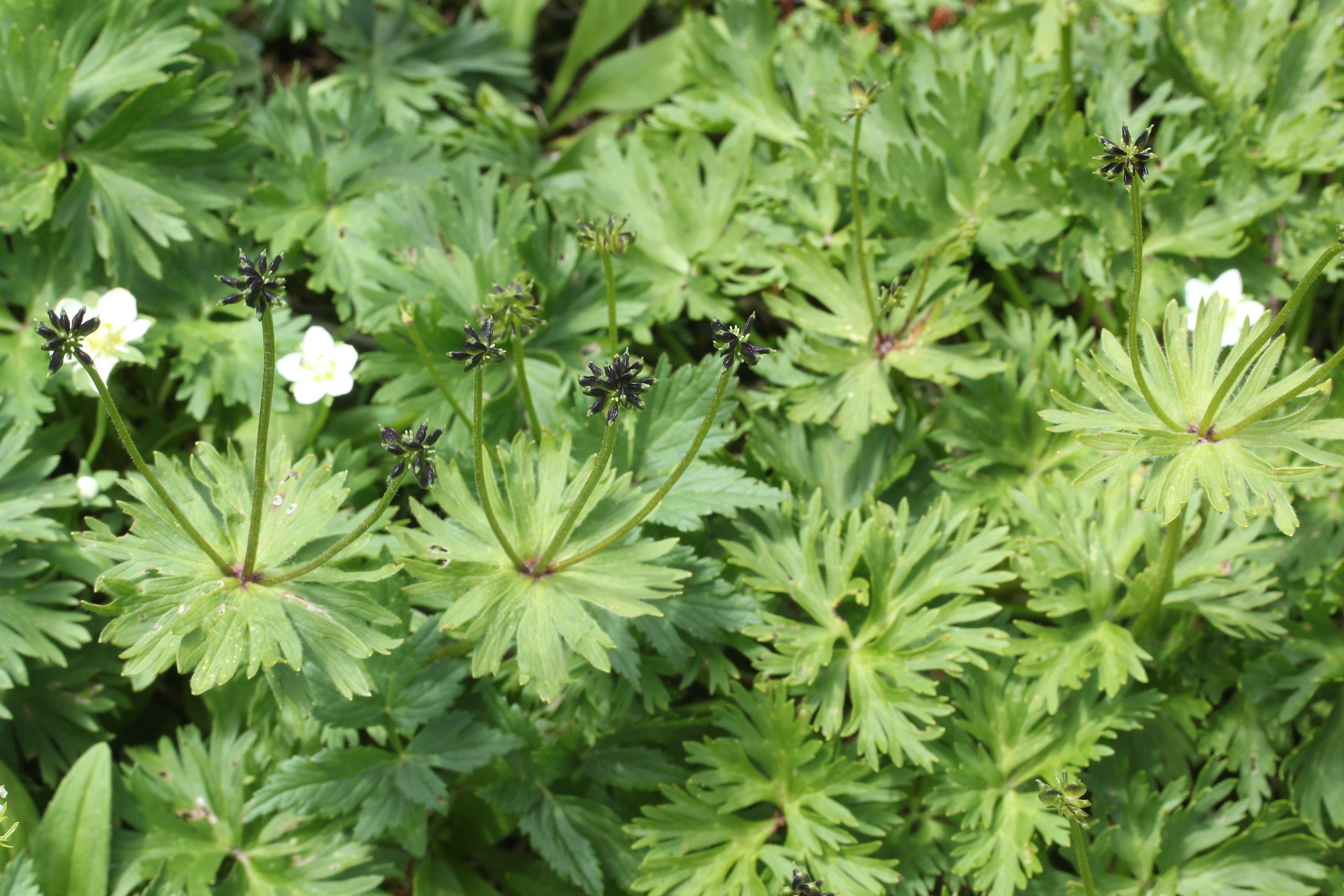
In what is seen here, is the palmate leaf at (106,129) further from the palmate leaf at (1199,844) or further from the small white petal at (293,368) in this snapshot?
the palmate leaf at (1199,844)

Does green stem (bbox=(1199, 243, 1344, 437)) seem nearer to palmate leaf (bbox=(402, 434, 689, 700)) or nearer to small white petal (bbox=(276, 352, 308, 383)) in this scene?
palmate leaf (bbox=(402, 434, 689, 700))

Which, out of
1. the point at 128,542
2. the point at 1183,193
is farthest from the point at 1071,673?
the point at 128,542

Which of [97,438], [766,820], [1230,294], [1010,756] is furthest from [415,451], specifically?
[1230,294]

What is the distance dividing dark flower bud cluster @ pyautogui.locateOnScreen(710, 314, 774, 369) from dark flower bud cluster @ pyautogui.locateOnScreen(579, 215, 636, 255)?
0.51 metres

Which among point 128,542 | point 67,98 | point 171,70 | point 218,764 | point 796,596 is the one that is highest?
point 171,70

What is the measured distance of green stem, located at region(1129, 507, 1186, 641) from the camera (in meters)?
2.65

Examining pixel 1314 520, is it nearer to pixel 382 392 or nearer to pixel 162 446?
pixel 382 392

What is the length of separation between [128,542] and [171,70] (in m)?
2.22

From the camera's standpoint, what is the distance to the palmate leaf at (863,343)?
3.12m

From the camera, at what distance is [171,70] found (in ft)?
12.1

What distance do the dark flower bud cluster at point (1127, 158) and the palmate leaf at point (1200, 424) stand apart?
1.27 ft

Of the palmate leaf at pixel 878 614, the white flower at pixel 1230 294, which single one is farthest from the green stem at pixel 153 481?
the white flower at pixel 1230 294

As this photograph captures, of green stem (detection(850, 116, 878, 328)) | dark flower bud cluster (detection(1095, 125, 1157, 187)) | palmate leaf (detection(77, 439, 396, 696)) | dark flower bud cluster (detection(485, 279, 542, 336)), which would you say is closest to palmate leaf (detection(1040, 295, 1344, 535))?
dark flower bud cluster (detection(1095, 125, 1157, 187))

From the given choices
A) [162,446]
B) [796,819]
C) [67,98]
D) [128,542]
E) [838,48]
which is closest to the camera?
[128,542]
